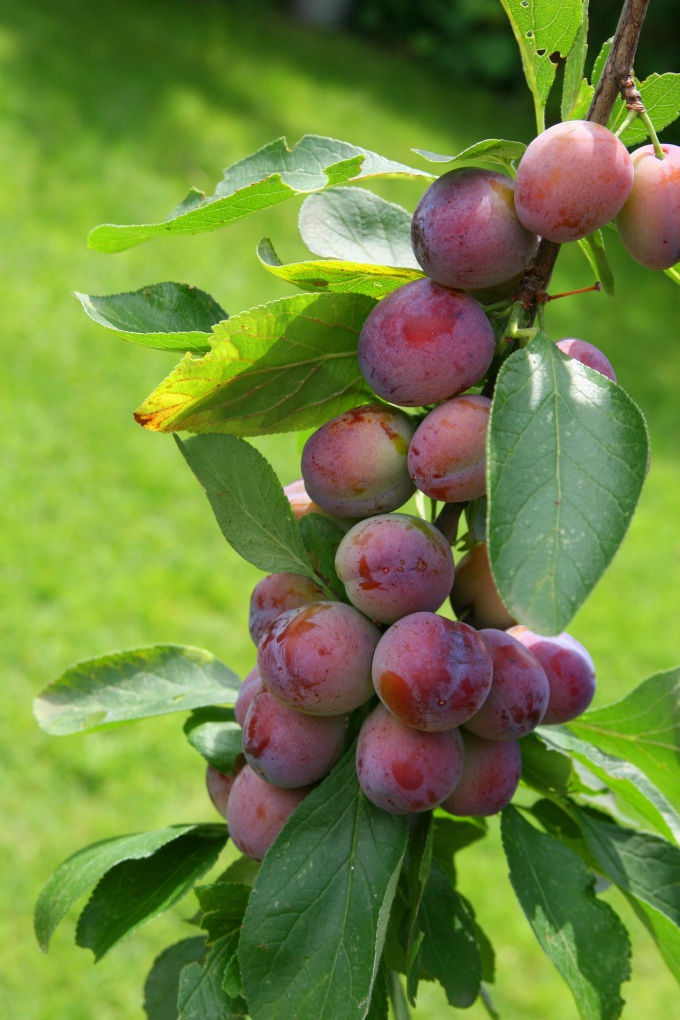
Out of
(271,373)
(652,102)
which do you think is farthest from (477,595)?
(652,102)

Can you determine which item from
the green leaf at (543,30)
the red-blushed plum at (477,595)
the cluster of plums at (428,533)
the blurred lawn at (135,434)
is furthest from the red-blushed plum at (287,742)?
the blurred lawn at (135,434)

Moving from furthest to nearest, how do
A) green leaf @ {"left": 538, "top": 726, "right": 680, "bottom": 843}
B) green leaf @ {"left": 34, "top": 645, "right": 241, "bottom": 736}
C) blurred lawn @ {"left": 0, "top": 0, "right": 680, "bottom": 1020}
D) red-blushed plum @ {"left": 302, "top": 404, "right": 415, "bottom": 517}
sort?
blurred lawn @ {"left": 0, "top": 0, "right": 680, "bottom": 1020}, green leaf @ {"left": 34, "top": 645, "right": 241, "bottom": 736}, green leaf @ {"left": 538, "top": 726, "right": 680, "bottom": 843}, red-blushed plum @ {"left": 302, "top": 404, "right": 415, "bottom": 517}

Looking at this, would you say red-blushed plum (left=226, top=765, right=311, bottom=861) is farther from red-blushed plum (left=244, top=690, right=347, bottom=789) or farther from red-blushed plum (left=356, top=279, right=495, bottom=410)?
red-blushed plum (left=356, top=279, right=495, bottom=410)

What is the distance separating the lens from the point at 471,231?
492 millimetres

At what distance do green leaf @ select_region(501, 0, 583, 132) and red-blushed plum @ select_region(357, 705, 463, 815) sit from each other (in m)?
0.35

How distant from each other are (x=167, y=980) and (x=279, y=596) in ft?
1.07

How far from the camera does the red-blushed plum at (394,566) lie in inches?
20.5

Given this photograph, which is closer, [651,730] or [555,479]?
[555,479]

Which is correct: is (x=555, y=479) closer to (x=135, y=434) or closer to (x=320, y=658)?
(x=320, y=658)

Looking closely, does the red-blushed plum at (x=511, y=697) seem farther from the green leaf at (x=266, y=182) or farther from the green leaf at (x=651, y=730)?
the green leaf at (x=266, y=182)

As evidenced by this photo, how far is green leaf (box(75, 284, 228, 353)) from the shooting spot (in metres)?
0.54

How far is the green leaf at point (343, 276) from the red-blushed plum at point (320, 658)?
175mm

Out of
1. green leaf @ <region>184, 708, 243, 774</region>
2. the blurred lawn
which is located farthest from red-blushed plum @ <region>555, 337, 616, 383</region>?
the blurred lawn

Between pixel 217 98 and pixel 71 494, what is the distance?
296cm
